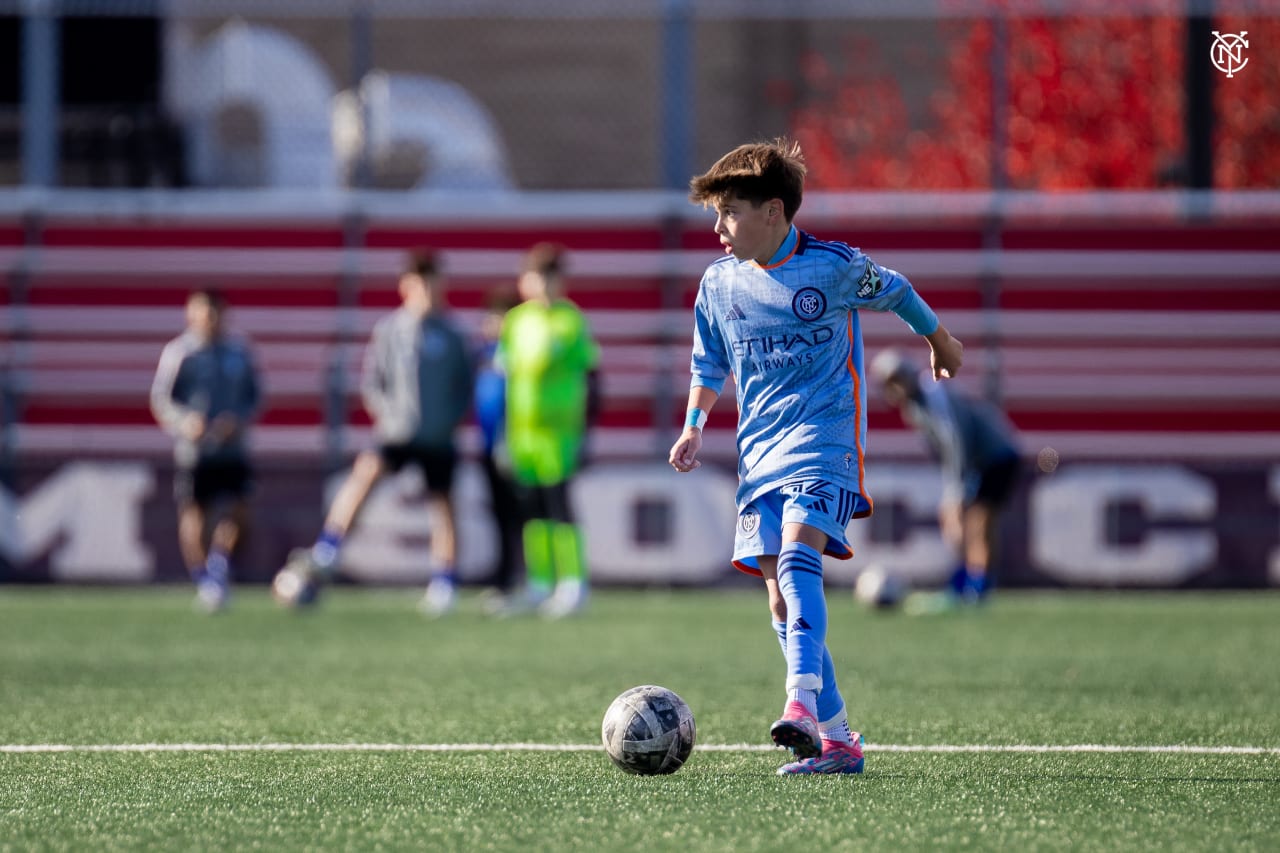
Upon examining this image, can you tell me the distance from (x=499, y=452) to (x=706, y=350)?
24.4 ft

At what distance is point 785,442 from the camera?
5.64 metres

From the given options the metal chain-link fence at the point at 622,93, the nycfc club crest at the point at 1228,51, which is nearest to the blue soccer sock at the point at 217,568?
the metal chain-link fence at the point at 622,93

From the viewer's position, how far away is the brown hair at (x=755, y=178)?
555cm

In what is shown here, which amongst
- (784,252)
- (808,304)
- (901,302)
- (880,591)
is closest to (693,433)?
(808,304)

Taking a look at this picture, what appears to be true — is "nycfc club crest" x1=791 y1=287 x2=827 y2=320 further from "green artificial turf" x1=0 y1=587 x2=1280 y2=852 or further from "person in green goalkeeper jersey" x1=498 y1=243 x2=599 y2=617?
"person in green goalkeeper jersey" x1=498 y1=243 x2=599 y2=617

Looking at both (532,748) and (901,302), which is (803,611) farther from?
(532,748)

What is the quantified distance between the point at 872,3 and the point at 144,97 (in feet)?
21.9

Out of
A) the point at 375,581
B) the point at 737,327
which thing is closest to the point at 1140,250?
the point at 375,581

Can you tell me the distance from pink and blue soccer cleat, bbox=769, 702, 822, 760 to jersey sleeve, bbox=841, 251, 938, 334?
3.97ft

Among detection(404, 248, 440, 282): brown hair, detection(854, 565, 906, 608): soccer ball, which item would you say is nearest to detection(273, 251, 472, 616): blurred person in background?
Result: detection(404, 248, 440, 282): brown hair

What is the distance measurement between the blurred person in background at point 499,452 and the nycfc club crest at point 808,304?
7468 millimetres

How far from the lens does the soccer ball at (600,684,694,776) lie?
5.42m

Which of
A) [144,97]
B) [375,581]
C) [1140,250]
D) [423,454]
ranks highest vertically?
[144,97]

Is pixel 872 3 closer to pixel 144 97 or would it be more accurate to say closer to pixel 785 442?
pixel 144 97
